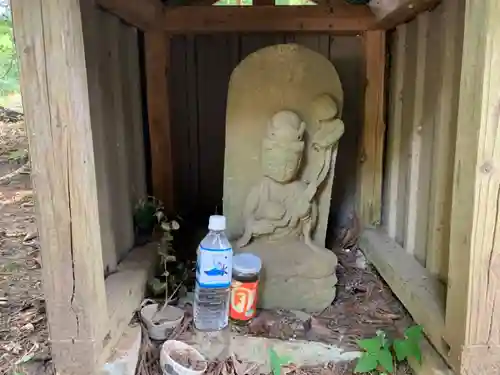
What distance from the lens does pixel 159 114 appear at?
2.62 m

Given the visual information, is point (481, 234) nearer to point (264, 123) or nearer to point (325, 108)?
point (325, 108)

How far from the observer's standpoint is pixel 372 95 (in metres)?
2.63

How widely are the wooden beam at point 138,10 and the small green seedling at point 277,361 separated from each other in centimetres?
127

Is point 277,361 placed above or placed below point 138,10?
below

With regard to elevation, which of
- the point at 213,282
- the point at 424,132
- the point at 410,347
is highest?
the point at 424,132

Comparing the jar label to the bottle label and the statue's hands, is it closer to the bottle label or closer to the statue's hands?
the bottle label

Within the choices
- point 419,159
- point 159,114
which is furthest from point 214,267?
point 159,114

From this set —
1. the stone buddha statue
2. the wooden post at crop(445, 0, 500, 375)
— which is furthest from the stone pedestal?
the wooden post at crop(445, 0, 500, 375)

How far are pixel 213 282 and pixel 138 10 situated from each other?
109cm

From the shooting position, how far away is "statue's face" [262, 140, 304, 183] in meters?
2.04

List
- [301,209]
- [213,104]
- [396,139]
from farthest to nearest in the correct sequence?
[213,104], [396,139], [301,209]

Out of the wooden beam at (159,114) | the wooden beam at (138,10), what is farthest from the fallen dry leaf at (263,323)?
the wooden beam at (138,10)

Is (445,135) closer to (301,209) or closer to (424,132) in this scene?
(424,132)

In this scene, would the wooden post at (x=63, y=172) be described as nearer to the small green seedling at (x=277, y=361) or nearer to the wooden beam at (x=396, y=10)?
the small green seedling at (x=277, y=361)
